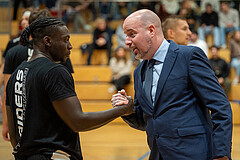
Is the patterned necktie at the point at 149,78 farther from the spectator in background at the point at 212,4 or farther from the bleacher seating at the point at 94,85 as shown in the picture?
the spectator in background at the point at 212,4

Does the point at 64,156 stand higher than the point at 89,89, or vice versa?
the point at 64,156

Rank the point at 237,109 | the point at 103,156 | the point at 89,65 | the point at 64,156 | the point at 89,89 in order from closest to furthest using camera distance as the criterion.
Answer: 1. the point at 64,156
2. the point at 103,156
3. the point at 237,109
4. the point at 89,89
5. the point at 89,65

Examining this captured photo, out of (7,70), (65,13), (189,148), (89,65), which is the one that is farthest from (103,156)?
(65,13)

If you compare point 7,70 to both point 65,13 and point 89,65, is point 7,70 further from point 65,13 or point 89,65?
point 65,13

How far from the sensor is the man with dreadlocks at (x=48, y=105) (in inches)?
81.0

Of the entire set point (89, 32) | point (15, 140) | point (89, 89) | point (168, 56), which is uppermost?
point (168, 56)

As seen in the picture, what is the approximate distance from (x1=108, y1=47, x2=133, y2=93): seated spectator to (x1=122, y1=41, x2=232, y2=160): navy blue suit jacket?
6.67m

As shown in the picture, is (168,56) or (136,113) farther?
(136,113)

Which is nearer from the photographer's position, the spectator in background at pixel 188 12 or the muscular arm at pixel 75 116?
the muscular arm at pixel 75 116

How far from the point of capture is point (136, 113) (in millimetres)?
2666

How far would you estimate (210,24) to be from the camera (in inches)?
457

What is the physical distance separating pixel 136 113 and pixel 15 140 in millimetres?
847

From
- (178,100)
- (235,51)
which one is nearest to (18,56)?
(178,100)

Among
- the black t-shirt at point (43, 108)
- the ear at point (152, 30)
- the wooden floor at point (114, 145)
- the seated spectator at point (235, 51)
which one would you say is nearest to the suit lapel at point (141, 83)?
the ear at point (152, 30)
